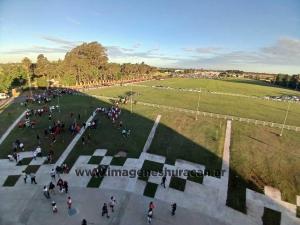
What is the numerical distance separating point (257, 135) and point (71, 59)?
2708 inches

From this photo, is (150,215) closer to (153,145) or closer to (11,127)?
(153,145)

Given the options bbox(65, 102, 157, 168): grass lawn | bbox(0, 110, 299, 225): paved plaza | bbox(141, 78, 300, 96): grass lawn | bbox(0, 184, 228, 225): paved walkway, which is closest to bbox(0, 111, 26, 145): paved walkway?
bbox(0, 110, 299, 225): paved plaza

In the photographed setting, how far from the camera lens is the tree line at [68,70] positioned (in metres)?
87.4

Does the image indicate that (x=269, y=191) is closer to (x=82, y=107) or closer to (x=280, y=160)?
(x=280, y=160)

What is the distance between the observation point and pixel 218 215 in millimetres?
25219

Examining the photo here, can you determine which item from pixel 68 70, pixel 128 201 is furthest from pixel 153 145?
pixel 68 70

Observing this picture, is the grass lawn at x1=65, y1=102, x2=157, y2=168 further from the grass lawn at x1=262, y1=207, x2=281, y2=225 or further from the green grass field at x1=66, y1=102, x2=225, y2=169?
the grass lawn at x1=262, y1=207, x2=281, y2=225

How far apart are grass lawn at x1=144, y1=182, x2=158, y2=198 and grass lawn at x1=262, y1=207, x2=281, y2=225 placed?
10993 millimetres

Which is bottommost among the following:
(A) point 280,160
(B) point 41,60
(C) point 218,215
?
(C) point 218,215

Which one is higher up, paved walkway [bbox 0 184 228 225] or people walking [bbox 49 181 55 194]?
people walking [bbox 49 181 55 194]

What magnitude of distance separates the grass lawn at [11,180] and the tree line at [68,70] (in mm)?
59174

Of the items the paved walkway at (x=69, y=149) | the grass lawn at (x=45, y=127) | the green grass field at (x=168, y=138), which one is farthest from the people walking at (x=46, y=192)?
the grass lawn at (x=45, y=127)

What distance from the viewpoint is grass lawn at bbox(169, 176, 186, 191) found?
28.4 m

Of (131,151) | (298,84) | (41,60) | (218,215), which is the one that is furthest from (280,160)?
(298,84)
